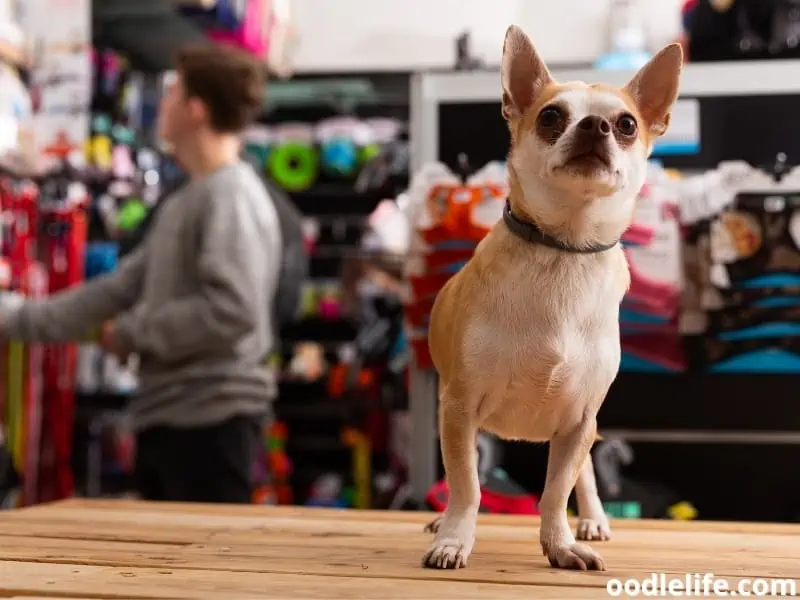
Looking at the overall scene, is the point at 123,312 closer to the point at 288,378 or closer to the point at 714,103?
the point at 714,103

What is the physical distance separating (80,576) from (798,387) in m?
1.63

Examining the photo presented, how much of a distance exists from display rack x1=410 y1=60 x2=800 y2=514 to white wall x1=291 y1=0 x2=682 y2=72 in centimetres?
139

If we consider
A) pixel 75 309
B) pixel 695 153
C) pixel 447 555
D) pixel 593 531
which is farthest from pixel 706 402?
pixel 75 309

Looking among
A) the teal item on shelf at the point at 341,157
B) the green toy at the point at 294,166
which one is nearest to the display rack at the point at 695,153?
the teal item on shelf at the point at 341,157

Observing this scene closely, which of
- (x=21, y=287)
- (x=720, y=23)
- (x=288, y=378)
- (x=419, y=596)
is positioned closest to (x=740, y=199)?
(x=720, y=23)

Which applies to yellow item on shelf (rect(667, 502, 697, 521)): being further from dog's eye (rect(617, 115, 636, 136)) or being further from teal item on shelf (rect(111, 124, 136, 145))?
teal item on shelf (rect(111, 124, 136, 145))

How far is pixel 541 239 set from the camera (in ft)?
3.25

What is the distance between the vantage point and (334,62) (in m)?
4.79

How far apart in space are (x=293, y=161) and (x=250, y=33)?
31.3 inches

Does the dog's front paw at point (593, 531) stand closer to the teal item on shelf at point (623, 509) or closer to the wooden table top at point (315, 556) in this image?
the wooden table top at point (315, 556)

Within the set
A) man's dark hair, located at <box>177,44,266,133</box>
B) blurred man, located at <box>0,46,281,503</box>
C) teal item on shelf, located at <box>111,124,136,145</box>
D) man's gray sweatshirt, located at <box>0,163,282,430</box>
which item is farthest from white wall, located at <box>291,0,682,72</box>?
man's gray sweatshirt, located at <box>0,163,282,430</box>

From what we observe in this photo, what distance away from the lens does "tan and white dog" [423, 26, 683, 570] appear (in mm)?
959

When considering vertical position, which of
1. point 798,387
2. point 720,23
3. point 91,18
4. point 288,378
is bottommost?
point 288,378

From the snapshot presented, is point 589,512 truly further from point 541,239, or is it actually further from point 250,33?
point 250,33
